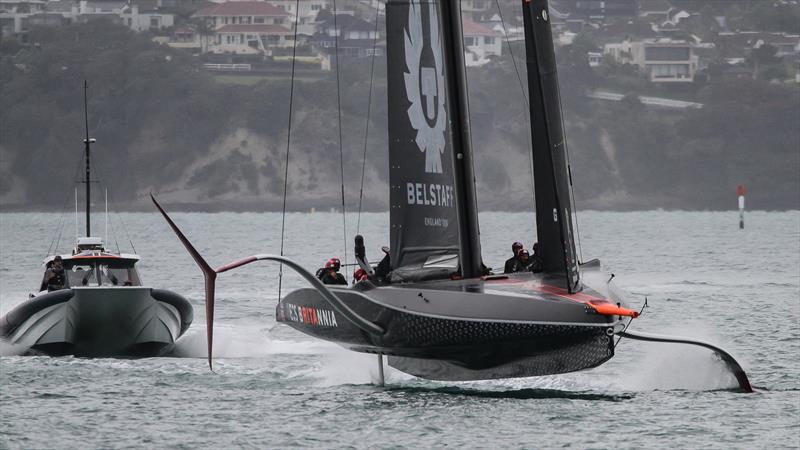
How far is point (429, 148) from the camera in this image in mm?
19031

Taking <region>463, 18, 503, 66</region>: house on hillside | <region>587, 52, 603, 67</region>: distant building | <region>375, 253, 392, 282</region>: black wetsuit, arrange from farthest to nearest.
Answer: <region>463, 18, 503, 66</region>: house on hillside < <region>587, 52, 603, 67</region>: distant building < <region>375, 253, 392, 282</region>: black wetsuit

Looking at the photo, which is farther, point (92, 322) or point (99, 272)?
point (99, 272)

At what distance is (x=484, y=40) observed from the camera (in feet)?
593

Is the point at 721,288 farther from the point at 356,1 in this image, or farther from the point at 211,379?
the point at 356,1

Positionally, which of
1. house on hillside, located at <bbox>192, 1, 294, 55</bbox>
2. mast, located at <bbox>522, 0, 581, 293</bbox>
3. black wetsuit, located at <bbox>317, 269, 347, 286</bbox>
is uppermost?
house on hillside, located at <bbox>192, 1, 294, 55</bbox>

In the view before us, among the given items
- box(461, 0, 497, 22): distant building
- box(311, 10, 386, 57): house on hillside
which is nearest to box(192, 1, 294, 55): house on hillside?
box(311, 10, 386, 57): house on hillside

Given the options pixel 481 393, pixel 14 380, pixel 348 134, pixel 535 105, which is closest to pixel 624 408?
pixel 481 393

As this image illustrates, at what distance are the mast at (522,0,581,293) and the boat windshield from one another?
7678 millimetres

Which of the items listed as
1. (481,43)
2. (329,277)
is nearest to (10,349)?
(329,277)

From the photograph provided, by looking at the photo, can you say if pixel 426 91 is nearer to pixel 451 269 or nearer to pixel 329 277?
pixel 451 269

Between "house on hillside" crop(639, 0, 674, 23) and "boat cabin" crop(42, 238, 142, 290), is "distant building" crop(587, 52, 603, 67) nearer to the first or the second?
"house on hillside" crop(639, 0, 674, 23)

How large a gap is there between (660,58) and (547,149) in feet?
511

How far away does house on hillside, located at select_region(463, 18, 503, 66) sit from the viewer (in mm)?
171750

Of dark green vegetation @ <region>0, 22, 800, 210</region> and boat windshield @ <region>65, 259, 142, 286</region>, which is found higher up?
dark green vegetation @ <region>0, 22, 800, 210</region>
